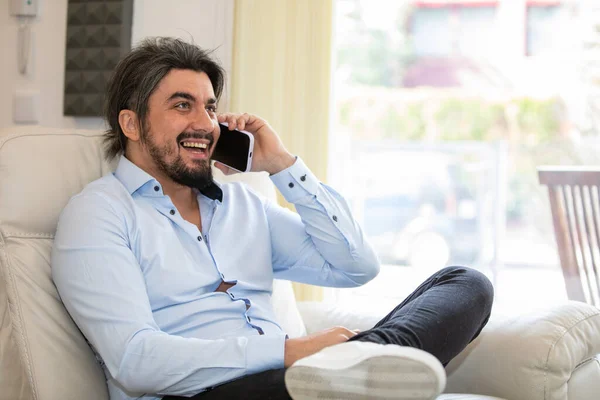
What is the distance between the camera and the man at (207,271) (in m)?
1.14

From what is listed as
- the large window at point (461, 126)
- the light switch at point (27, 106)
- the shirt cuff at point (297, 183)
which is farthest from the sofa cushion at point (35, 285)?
the large window at point (461, 126)

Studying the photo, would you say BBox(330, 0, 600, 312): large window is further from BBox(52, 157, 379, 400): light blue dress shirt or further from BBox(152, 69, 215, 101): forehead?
BBox(152, 69, 215, 101): forehead

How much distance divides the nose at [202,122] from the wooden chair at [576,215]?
1.43m

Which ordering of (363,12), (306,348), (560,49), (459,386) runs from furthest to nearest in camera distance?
(363,12) → (560,49) → (459,386) → (306,348)

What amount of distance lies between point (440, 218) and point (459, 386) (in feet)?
13.4

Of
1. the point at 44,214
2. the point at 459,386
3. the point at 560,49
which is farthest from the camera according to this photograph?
the point at 560,49

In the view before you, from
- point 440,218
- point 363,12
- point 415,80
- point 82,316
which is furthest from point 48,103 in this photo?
point 415,80

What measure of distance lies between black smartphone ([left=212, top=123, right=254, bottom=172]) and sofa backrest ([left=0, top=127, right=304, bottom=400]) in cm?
36

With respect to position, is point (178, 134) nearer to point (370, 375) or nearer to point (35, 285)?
point (35, 285)

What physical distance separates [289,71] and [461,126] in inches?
225

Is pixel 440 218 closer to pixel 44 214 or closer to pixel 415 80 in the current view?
pixel 415 80

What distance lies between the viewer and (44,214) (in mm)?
1436

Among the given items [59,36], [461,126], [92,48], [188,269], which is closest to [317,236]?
[188,269]

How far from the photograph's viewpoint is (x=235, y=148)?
1.72 m
